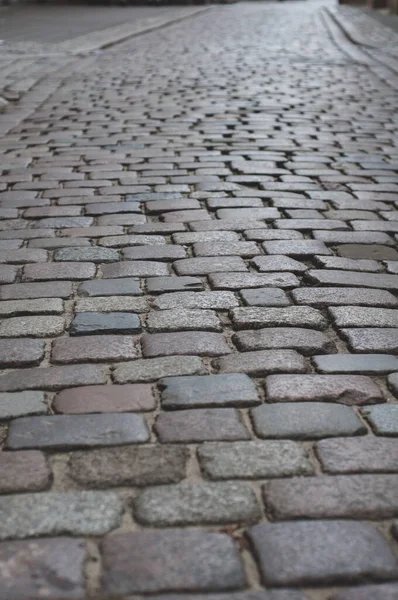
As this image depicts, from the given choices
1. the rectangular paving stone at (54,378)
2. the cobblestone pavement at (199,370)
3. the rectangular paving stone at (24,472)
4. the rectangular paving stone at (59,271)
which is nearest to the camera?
the cobblestone pavement at (199,370)

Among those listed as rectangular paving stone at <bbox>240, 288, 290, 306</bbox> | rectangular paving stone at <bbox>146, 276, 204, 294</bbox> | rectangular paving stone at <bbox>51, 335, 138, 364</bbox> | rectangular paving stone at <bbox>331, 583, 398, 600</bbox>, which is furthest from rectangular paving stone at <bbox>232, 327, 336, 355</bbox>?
rectangular paving stone at <bbox>331, 583, 398, 600</bbox>

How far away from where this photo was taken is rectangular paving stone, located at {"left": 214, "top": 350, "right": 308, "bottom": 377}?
231 cm

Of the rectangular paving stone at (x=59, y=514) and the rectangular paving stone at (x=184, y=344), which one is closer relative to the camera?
the rectangular paving stone at (x=59, y=514)

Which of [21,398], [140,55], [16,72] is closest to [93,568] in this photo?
[21,398]

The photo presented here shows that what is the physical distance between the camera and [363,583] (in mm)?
1469

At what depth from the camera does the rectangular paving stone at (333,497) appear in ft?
5.46

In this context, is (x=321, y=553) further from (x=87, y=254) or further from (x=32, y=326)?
(x=87, y=254)

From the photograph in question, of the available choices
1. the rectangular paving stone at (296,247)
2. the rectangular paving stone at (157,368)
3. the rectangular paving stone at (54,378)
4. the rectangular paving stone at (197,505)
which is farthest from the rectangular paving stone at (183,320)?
the rectangular paving stone at (197,505)

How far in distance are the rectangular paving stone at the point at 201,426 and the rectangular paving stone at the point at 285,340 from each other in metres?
0.43

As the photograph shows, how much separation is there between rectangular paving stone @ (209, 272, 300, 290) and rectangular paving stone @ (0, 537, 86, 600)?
1.55 meters

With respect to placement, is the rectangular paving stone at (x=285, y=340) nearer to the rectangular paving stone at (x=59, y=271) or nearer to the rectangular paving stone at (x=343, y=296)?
the rectangular paving stone at (x=343, y=296)

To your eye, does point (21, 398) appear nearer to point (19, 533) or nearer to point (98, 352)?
point (98, 352)

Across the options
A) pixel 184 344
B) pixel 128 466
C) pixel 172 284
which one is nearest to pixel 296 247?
pixel 172 284

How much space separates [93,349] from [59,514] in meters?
0.86
